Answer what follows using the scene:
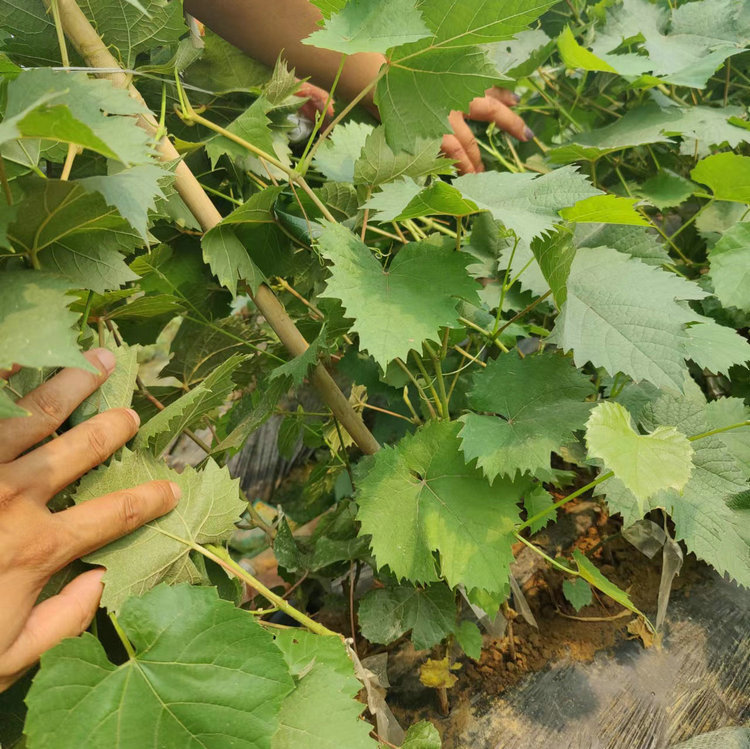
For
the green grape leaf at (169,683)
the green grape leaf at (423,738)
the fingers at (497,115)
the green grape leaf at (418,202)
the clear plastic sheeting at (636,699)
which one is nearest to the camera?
the green grape leaf at (169,683)

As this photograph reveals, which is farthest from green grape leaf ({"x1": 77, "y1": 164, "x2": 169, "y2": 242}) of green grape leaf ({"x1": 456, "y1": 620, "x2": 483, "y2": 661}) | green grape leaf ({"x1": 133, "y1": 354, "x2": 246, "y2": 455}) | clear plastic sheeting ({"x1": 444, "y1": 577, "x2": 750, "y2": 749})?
clear plastic sheeting ({"x1": 444, "y1": 577, "x2": 750, "y2": 749})

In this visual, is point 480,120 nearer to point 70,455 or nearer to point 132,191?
point 132,191

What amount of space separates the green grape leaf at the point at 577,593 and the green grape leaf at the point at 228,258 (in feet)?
2.43

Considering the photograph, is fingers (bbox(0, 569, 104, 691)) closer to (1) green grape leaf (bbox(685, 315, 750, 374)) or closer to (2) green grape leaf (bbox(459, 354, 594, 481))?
(2) green grape leaf (bbox(459, 354, 594, 481))

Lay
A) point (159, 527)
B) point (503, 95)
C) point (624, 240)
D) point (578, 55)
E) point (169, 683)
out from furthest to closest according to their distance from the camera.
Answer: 1. point (503, 95)
2. point (578, 55)
3. point (624, 240)
4. point (159, 527)
5. point (169, 683)

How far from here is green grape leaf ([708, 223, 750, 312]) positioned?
97 centimetres

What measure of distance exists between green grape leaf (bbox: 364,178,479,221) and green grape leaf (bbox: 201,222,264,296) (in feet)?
0.84

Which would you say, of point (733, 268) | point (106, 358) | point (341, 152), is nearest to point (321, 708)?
point (106, 358)

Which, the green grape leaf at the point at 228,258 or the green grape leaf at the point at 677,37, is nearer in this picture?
the green grape leaf at the point at 228,258

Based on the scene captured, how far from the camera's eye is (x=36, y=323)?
0.50m

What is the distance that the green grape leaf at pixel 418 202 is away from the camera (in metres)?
0.63

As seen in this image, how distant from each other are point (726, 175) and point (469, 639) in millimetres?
909

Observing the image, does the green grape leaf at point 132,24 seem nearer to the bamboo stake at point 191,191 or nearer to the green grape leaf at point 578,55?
the bamboo stake at point 191,191

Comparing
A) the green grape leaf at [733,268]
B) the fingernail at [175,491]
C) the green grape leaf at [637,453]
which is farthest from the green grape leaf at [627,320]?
the fingernail at [175,491]
